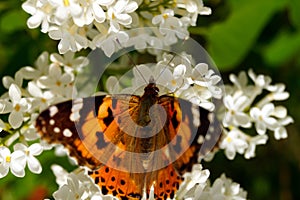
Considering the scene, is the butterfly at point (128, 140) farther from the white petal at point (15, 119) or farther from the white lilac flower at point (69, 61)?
the white lilac flower at point (69, 61)

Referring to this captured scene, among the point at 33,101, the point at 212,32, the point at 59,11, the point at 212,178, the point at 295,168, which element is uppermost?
the point at 59,11

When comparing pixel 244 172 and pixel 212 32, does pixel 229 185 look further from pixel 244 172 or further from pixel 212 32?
pixel 244 172

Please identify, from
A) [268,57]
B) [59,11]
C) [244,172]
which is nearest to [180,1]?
[59,11]

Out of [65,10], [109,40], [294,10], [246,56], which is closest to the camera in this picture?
[65,10]

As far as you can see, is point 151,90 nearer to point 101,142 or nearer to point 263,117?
point 101,142

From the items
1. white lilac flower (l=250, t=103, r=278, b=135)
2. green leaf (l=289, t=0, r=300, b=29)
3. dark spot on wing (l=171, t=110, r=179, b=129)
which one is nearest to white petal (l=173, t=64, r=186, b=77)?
dark spot on wing (l=171, t=110, r=179, b=129)

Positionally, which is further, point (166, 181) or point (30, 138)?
point (30, 138)

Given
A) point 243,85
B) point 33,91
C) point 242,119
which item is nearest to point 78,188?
point 33,91
